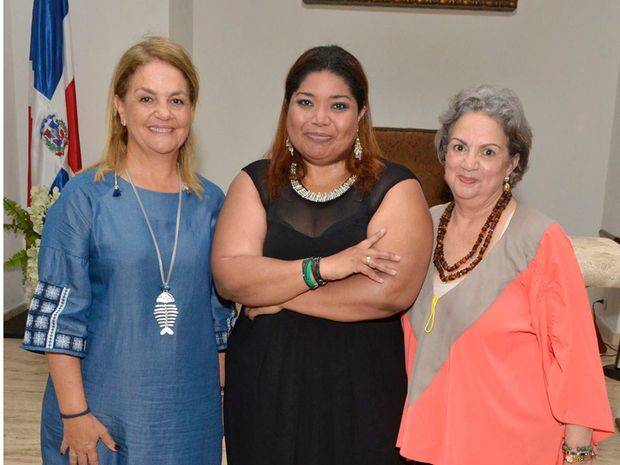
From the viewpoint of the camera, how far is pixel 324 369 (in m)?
1.94

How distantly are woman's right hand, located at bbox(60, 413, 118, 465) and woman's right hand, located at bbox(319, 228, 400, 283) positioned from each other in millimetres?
738

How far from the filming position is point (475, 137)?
182 centimetres

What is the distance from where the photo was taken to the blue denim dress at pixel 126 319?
73.6 inches

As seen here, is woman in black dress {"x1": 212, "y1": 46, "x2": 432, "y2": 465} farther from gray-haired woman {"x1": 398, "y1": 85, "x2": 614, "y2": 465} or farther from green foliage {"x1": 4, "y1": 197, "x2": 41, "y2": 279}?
green foliage {"x1": 4, "y1": 197, "x2": 41, "y2": 279}

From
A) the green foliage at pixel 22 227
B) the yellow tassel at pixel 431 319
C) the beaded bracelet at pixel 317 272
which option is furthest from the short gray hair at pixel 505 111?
the green foliage at pixel 22 227

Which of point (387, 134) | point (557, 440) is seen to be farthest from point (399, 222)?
point (387, 134)

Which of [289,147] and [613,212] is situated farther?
[613,212]

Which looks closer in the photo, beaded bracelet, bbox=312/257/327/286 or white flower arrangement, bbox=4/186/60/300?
beaded bracelet, bbox=312/257/327/286

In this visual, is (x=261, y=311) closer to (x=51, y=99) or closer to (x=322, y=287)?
(x=322, y=287)

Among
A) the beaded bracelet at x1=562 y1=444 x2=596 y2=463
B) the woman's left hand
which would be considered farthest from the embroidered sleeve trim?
the beaded bracelet at x1=562 y1=444 x2=596 y2=463

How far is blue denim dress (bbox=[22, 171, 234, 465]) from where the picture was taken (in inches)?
73.6

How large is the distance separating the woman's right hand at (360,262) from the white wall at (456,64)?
422 cm

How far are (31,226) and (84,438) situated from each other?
3.09m

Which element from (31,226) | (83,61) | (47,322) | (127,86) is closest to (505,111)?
(127,86)
